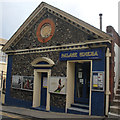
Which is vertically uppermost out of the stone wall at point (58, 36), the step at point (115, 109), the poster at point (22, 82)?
the stone wall at point (58, 36)

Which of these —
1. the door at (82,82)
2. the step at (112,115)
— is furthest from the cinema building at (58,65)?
the step at (112,115)

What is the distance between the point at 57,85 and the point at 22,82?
3.54 meters

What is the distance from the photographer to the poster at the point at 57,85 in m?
9.28

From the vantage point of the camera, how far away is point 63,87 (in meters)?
9.27

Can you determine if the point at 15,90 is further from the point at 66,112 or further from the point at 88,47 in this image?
the point at 88,47

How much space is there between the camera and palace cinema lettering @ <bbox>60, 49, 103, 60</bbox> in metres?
8.16

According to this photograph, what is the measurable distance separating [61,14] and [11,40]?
216 inches

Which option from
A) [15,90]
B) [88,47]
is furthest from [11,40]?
[88,47]

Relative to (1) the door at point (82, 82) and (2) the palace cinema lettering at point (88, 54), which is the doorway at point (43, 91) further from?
(2) the palace cinema lettering at point (88, 54)

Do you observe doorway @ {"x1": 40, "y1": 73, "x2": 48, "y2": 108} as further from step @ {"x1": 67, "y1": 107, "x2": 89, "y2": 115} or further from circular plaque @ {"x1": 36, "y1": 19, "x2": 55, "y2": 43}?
circular plaque @ {"x1": 36, "y1": 19, "x2": 55, "y2": 43}

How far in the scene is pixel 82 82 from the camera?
9.45 metres

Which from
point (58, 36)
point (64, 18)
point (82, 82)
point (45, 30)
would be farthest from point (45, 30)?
point (82, 82)

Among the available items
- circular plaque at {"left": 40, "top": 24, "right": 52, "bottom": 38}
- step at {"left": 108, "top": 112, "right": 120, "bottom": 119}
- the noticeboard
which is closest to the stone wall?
circular plaque at {"left": 40, "top": 24, "right": 52, "bottom": 38}

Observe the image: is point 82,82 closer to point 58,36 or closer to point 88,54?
point 88,54
